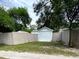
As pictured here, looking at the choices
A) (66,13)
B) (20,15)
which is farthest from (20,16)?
(66,13)

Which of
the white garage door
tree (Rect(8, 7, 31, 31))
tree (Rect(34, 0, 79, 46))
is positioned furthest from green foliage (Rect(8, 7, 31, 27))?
tree (Rect(34, 0, 79, 46))

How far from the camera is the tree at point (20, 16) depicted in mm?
51688

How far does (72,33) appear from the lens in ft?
79.7

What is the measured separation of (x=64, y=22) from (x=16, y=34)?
7.47 m

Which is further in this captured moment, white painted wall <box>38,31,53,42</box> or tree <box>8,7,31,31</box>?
tree <box>8,7,31,31</box>

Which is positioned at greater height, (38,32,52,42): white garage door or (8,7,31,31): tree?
(8,7,31,31): tree

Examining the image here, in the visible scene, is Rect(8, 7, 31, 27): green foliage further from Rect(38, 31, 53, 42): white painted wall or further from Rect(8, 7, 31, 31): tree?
Rect(38, 31, 53, 42): white painted wall

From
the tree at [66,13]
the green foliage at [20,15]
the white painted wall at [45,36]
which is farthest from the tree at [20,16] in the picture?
the tree at [66,13]

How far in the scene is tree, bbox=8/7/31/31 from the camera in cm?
5169

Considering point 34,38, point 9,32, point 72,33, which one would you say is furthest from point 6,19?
point 34,38

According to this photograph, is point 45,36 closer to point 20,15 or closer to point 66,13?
point 20,15

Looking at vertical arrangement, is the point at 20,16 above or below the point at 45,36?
above

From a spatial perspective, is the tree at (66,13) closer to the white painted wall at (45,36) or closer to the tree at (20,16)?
the white painted wall at (45,36)

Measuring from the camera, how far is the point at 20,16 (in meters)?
53.4
